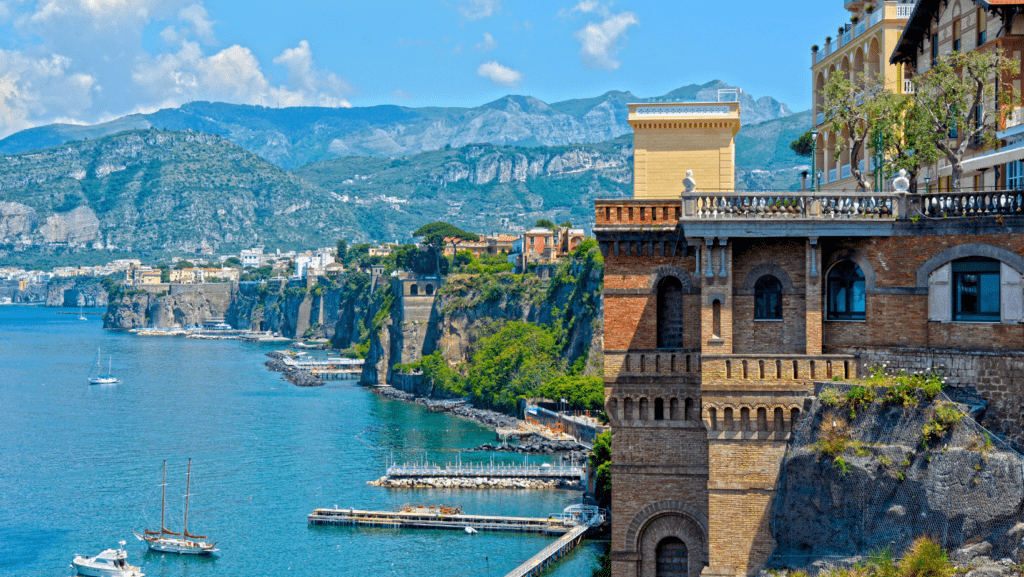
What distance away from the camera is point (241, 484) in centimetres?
10081

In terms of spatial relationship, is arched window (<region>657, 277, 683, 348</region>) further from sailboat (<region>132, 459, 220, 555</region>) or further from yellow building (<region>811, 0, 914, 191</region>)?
sailboat (<region>132, 459, 220, 555</region>)

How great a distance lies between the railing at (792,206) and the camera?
2789 centimetres

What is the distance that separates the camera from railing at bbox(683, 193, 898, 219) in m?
27.9

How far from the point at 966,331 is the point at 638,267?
938 centimetres

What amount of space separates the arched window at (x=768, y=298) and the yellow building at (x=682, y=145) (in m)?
7.05

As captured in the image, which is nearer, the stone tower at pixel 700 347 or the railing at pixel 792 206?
the stone tower at pixel 700 347

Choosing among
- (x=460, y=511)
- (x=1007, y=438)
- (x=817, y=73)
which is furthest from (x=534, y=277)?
(x=1007, y=438)

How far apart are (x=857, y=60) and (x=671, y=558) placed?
27.7 m

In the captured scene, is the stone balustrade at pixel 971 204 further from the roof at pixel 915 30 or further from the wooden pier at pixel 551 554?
the wooden pier at pixel 551 554

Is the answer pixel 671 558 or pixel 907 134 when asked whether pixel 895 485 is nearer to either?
pixel 671 558

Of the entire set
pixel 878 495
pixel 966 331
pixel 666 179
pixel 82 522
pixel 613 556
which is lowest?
pixel 82 522

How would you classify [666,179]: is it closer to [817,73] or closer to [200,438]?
[817,73]

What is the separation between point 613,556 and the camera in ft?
109

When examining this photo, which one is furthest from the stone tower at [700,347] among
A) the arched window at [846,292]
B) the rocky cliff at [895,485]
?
the rocky cliff at [895,485]
